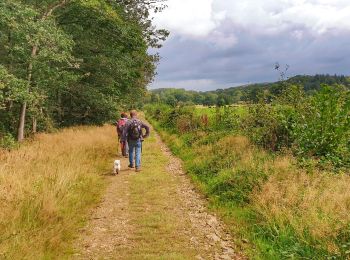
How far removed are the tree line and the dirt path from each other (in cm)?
724

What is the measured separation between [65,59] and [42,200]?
1233cm

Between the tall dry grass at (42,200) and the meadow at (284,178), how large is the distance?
3.22 metres

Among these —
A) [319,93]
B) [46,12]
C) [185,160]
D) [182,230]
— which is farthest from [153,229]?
[46,12]

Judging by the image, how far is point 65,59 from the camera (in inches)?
723

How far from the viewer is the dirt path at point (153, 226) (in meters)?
6.41

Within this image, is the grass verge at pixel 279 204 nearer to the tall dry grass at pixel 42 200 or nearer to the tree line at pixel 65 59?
the tall dry grass at pixel 42 200

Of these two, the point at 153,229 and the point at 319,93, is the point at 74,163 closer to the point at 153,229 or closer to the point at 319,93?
the point at 153,229

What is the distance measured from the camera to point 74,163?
39.2 feet

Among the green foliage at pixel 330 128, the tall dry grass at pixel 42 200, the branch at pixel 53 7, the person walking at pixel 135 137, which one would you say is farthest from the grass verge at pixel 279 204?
the branch at pixel 53 7

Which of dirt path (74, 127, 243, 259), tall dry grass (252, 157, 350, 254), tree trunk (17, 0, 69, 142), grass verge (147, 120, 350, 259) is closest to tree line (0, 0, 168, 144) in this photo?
tree trunk (17, 0, 69, 142)

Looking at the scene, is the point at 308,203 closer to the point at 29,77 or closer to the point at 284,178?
the point at 284,178

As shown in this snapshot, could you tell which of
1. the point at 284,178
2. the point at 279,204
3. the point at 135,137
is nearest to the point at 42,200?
the point at 279,204

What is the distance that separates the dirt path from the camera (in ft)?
21.0

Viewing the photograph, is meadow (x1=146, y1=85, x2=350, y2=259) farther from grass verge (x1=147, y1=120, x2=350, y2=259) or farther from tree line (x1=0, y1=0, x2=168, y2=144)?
tree line (x1=0, y1=0, x2=168, y2=144)
